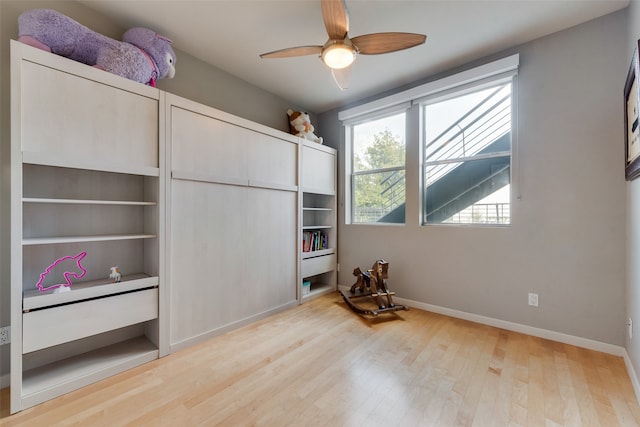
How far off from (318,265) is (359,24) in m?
2.68

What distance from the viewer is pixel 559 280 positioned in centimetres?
228

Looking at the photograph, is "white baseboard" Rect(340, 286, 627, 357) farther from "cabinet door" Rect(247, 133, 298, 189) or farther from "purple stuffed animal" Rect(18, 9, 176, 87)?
"purple stuffed animal" Rect(18, 9, 176, 87)

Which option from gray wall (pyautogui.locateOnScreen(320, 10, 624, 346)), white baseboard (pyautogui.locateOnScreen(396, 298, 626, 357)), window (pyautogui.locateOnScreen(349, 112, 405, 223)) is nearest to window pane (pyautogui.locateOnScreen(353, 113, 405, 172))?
window (pyautogui.locateOnScreen(349, 112, 405, 223))

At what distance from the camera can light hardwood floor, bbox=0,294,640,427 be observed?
1.43 meters

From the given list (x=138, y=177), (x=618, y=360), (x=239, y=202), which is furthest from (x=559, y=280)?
(x=138, y=177)

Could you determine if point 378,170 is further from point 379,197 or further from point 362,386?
point 362,386

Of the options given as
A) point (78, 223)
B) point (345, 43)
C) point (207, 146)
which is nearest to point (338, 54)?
point (345, 43)

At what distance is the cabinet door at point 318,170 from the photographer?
11.1 ft

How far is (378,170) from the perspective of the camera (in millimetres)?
3545

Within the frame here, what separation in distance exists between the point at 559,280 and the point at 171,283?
3.27 metres

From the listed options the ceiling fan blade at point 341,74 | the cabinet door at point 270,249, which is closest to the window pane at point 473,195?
the ceiling fan blade at point 341,74

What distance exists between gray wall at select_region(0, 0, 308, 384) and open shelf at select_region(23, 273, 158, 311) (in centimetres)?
39

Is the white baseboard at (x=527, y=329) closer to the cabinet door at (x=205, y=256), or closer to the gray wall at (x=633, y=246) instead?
the gray wall at (x=633, y=246)

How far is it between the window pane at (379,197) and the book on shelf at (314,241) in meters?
0.52
